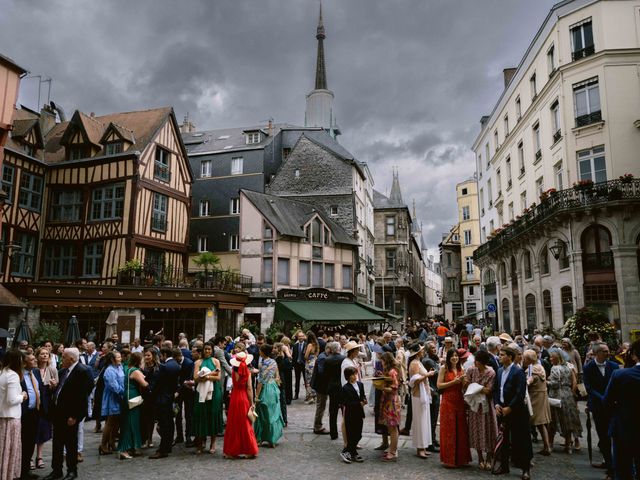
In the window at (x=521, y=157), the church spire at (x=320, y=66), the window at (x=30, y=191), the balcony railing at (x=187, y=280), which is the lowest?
the balcony railing at (x=187, y=280)

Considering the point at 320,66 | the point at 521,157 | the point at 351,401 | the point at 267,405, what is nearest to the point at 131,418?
the point at 267,405

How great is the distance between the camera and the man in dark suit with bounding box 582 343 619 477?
596cm

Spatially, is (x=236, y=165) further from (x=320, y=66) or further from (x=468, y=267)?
(x=320, y=66)

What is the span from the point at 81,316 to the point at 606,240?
65.7 feet

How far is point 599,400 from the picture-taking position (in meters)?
6.14

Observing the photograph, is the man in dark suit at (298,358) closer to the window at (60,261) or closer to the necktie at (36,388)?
the necktie at (36,388)

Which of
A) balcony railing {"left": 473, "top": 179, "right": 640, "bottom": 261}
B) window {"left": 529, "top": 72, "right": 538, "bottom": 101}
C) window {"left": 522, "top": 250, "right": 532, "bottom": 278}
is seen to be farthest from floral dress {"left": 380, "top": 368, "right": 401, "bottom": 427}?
window {"left": 529, "top": 72, "right": 538, "bottom": 101}

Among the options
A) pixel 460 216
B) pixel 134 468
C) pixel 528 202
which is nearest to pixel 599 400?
pixel 134 468

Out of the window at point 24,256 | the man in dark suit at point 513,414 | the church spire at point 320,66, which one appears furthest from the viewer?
the church spire at point 320,66

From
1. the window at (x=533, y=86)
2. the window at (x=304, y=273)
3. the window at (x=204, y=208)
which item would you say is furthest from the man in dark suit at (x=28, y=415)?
the window at (x=204, y=208)

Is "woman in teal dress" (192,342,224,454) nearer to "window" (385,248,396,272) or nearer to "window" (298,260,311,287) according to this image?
"window" (298,260,311,287)

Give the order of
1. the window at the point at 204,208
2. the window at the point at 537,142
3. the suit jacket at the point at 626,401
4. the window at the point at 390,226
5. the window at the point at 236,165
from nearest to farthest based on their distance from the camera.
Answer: the suit jacket at the point at 626,401 < the window at the point at 537,142 < the window at the point at 204,208 < the window at the point at 236,165 < the window at the point at 390,226

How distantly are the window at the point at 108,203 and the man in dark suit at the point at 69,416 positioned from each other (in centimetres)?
1633

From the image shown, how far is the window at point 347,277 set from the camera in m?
29.5
